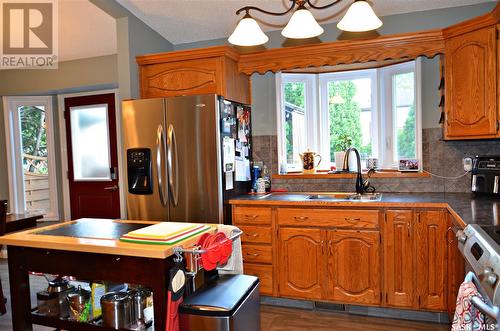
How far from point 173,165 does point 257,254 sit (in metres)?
1.01

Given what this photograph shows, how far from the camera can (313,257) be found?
295cm

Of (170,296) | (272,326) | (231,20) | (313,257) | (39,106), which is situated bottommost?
(272,326)

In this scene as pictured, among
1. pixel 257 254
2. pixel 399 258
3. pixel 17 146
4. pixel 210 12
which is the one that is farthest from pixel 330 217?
pixel 17 146

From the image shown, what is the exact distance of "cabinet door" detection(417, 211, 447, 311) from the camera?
8.70ft

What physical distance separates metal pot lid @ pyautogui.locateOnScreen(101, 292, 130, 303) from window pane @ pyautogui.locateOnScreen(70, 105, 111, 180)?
9.47 ft

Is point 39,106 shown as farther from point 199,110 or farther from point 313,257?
point 313,257

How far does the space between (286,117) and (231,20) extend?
1055 mm

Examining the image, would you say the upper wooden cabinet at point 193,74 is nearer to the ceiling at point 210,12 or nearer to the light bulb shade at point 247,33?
the ceiling at point 210,12

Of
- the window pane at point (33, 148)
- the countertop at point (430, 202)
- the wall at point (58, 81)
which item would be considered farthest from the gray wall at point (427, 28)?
the window pane at point (33, 148)

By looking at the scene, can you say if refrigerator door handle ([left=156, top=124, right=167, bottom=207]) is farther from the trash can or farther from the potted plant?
the potted plant

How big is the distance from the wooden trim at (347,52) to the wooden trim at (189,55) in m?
0.23

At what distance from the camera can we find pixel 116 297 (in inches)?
74.7

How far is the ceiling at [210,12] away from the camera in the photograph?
3141 mm

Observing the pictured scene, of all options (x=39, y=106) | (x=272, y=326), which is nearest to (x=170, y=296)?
(x=272, y=326)
